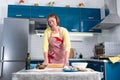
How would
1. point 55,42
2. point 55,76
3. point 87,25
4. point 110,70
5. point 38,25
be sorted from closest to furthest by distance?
point 55,76 < point 55,42 < point 110,70 < point 38,25 < point 87,25

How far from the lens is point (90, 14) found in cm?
477

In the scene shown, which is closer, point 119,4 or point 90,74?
point 90,74

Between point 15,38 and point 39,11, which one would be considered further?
point 39,11

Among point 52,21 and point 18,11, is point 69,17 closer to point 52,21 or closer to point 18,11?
point 18,11

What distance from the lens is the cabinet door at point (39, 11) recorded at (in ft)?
15.1

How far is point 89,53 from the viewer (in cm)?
485

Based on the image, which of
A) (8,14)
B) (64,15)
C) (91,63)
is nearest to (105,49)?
(91,63)

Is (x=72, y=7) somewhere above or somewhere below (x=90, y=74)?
above

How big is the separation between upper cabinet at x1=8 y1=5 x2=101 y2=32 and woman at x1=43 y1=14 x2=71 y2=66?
212 centimetres

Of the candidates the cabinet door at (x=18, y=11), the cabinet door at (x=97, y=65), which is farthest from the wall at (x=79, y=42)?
the cabinet door at (x=97, y=65)

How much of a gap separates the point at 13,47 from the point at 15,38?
0.19 metres

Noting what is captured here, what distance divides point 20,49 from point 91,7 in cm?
220

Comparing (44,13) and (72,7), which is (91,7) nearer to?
(72,7)

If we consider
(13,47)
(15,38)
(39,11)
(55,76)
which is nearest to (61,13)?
(39,11)
